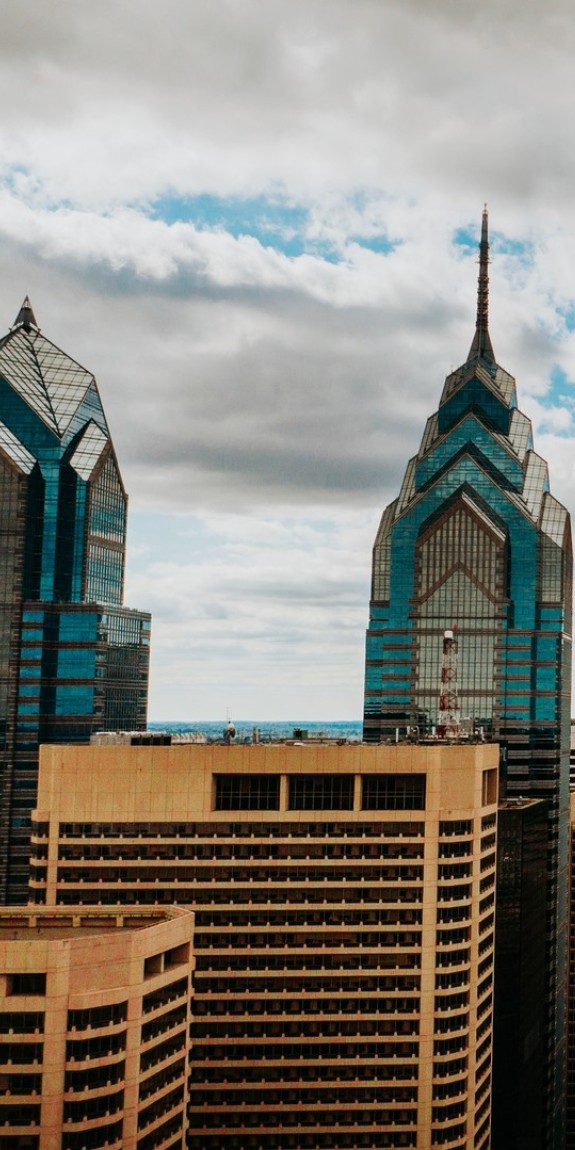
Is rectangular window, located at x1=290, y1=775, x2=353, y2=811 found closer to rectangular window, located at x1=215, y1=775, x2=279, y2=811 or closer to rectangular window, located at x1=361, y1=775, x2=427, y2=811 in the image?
rectangular window, located at x1=361, y1=775, x2=427, y2=811

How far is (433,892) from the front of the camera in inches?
6275

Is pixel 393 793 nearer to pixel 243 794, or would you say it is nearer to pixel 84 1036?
pixel 243 794

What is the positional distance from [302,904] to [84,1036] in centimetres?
5394

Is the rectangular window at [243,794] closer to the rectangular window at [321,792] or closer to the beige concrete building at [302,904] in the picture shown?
the beige concrete building at [302,904]

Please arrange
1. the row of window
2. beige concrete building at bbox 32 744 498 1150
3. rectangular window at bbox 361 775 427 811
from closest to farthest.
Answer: beige concrete building at bbox 32 744 498 1150
the row of window
rectangular window at bbox 361 775 427 811

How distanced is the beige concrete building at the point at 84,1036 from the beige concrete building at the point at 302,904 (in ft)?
118

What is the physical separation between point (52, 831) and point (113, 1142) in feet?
160

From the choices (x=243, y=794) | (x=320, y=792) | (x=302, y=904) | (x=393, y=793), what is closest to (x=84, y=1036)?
(x=302, y=904)

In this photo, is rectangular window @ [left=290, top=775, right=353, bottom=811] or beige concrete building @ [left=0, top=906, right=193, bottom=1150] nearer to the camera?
beige concrete building @ [left=0, top=906, right=193, bottom=1150]

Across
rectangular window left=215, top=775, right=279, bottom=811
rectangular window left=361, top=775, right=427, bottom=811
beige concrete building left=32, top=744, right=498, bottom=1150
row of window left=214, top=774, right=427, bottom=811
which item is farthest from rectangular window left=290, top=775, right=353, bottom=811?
rectangular window left=215, top=775, right=279, bottom=811

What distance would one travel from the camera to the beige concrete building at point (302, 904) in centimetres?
15350

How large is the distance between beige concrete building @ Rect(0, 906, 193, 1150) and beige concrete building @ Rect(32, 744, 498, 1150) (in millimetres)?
35848

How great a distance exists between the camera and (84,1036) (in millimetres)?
106312

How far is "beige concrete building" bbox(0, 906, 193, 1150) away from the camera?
104562 millimetres
